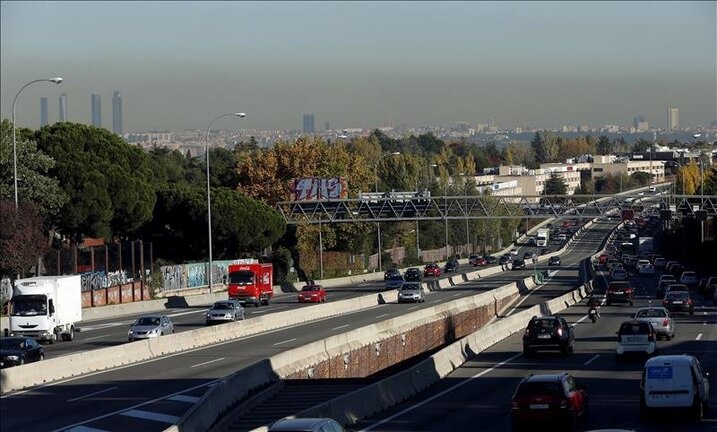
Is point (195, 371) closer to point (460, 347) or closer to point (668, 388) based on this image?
point (460, 347)

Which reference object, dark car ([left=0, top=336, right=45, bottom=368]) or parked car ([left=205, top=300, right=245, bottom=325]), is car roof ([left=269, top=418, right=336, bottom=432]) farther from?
parked car ([left=205, top=300, right=245, bottom=325])

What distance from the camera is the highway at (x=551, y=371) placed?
29.1 meters

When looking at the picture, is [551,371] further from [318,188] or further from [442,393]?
[318,188]

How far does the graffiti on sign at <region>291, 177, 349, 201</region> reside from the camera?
115 m

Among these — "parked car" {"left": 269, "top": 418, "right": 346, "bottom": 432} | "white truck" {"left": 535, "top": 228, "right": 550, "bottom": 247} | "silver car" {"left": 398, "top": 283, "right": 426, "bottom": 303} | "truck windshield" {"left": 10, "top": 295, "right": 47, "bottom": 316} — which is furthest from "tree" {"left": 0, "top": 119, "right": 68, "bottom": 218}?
"white truck" {"left": 535, "top": 228, "right": 550, "bottom": 247}

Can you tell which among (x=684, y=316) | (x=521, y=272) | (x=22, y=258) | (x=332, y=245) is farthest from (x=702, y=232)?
(x=22, y=258)

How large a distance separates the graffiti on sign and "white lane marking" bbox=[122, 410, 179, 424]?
8396 centimetres

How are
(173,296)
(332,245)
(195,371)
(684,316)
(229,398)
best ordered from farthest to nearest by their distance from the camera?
(332,245) → (173,296) → (684,316) → (195,371) → (229,398)

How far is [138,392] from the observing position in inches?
1377

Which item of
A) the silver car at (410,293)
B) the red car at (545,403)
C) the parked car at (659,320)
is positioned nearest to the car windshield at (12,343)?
the red car at (545,403)

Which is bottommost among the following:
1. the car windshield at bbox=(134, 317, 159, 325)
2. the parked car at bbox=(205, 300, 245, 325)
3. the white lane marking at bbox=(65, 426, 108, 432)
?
the parked car at bbox=(205, 300, 245, 325)

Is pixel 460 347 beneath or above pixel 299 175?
beneath

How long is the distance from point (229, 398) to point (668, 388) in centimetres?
1012

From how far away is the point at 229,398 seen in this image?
102 feet
